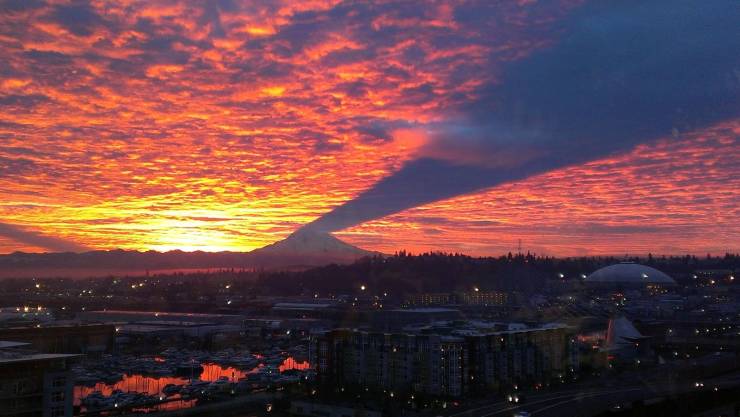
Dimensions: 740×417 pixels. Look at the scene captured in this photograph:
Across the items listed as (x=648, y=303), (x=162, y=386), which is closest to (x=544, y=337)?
(x=162, y=386)

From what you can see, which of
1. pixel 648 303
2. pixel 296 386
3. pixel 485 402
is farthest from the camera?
pixel 648 303

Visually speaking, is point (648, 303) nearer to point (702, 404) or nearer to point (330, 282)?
point (330, 282)

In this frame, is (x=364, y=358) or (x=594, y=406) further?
(x=364, y=358)

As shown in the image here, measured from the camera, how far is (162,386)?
12766 mm

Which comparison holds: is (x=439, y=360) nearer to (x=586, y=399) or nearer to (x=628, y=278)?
(x=586, y=399)

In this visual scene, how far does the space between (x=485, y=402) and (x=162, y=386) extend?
21.9 feet

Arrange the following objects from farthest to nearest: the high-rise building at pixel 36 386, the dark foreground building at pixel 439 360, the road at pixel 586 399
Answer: the dark foreground building at pixel 439 360
the road at pixel 586 399
the high-rise building at pixel 36 386

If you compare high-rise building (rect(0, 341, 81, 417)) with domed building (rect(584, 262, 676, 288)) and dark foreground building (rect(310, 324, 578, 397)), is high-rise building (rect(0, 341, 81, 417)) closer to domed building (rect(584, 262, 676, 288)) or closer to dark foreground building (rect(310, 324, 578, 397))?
dark foreground building (rect(310, 324, 578, 397))

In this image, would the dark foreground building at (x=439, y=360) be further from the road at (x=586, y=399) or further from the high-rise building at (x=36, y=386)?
the high-rise building at (x=36, y=386)

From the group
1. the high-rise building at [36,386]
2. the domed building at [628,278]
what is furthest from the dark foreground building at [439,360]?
the domed building at [628,278]

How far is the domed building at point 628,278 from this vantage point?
37.4m

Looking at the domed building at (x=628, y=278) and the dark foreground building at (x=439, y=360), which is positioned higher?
the domed building at (x=628, y=278)

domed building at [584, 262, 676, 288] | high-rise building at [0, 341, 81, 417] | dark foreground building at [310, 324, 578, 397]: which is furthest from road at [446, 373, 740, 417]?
domed building at [584, 262, 676, 288]

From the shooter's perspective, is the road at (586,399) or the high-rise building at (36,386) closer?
the high-rise building at (36,386)
